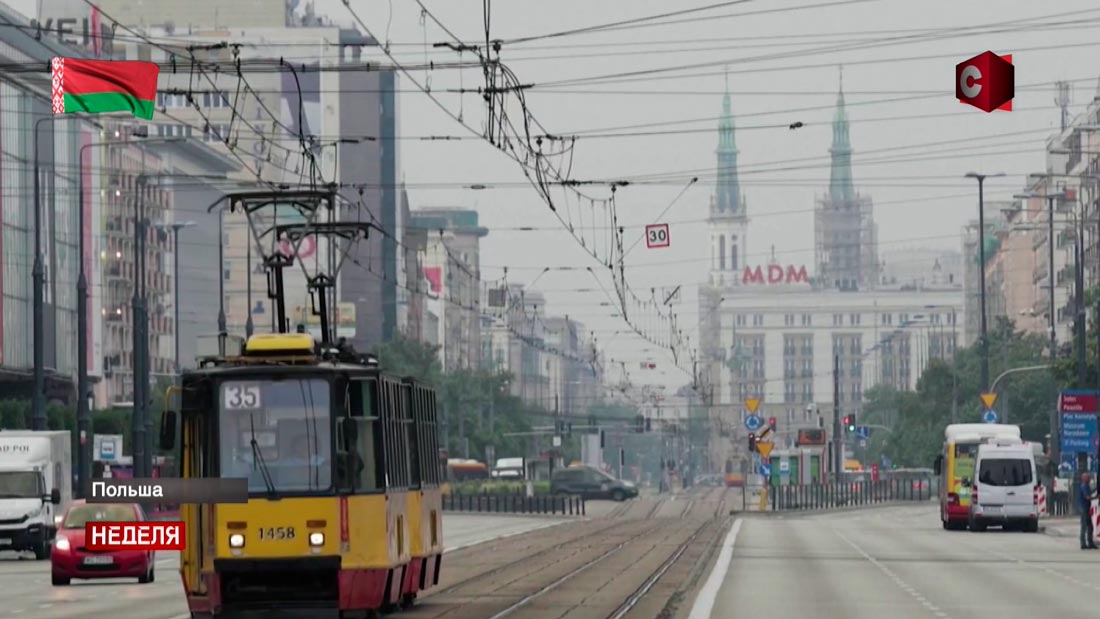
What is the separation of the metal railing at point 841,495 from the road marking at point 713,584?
3745 cm

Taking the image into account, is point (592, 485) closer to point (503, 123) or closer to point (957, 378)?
point (957, 378)

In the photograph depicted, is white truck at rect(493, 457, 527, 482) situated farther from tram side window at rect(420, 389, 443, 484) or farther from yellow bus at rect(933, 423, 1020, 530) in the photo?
tram side window at rect(420, 389, 443, 484)

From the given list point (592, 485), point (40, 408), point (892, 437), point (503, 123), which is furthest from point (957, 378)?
point (503, 123)

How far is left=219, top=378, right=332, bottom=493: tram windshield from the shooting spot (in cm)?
2581

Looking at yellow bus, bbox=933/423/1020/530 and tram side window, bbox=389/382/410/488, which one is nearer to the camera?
tram side window, bbox=389/382/410/488

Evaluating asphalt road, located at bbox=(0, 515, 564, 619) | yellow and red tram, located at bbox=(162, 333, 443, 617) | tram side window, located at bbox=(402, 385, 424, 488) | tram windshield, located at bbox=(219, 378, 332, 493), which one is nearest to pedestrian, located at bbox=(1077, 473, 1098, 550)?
asphalt road, located at bbox=(0, 515, 564, 619)

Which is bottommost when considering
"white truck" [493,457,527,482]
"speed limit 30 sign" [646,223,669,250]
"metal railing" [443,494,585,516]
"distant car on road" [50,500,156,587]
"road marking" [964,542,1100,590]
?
"white truck" [493,457,527,482]

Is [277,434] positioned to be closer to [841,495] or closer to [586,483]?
[841,495]

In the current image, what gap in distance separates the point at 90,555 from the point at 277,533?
1635 cm

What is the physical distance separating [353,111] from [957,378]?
7925 centimetres

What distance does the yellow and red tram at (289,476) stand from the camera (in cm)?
2561

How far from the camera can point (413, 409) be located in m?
29.5

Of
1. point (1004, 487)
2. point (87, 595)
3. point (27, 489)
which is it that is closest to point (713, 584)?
point (87, 595)

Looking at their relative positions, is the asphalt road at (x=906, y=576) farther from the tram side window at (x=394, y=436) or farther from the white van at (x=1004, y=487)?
the tram side window at (x=394, y=436)
